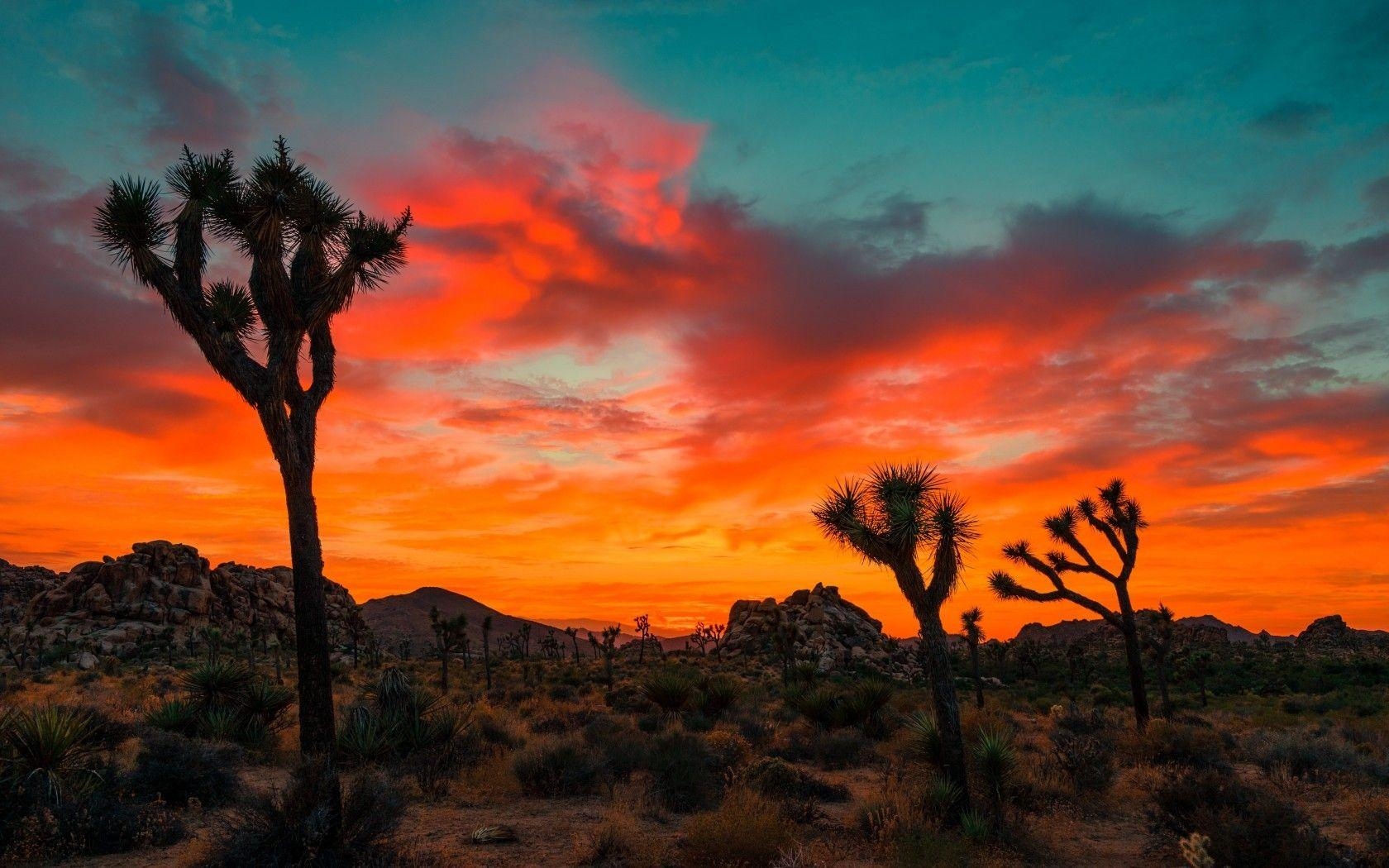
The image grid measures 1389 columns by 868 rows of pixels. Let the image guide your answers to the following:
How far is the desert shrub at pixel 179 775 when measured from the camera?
11703mm

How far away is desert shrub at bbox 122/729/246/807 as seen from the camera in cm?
1170

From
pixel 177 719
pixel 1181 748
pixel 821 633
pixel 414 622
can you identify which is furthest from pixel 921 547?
pixel 414 622

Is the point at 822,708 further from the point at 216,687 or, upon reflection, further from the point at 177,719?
the point at 177,719

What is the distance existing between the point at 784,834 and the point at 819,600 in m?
77.9

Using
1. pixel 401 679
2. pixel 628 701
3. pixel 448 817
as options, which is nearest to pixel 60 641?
pixel 628 701

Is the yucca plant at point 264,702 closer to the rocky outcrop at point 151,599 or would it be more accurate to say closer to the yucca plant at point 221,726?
the yucca plant at point 221,726

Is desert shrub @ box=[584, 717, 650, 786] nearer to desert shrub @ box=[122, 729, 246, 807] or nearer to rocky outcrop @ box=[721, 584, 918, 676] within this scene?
desert shrub @ box=[122, 729, 246, 807]

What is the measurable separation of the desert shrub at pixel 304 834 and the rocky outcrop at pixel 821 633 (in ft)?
179

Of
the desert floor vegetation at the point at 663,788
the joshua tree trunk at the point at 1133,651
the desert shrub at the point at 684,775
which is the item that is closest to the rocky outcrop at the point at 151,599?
the desert floor vegetation at the point at 663,788

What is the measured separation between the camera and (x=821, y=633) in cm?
7538

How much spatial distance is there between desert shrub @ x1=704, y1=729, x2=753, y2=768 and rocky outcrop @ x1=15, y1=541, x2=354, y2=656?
64560mm

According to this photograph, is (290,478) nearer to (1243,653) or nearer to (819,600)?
(819,600)

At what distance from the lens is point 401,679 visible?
16359 millimetres

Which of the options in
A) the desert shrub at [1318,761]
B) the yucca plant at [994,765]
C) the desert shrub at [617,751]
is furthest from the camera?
the desert shrub at [1318,761]
